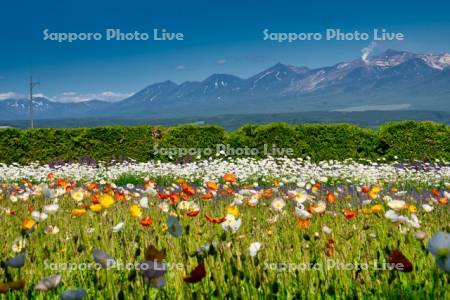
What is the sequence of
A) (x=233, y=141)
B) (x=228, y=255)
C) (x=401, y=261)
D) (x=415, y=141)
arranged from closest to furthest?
(x=401, y=261), (x=228, y=255), (x=415, y=141), (x=233, y=141)

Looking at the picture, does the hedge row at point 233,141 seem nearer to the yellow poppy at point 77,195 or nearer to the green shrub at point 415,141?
the green shrub at point 415,141

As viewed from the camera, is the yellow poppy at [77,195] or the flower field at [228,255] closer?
the flower field at [228,255]

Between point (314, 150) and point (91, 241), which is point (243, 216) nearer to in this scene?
point (91, 241)

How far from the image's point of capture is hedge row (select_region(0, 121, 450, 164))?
17.8m

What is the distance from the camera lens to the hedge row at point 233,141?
58.4 feet

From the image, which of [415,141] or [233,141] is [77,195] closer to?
[233,141]

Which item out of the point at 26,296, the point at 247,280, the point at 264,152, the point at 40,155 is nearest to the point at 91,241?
the point at 26,296

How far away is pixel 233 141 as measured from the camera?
18438 millimetres

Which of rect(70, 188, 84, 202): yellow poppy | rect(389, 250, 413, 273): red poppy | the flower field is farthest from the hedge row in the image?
rect(389, 250, 413, 273): red poppy

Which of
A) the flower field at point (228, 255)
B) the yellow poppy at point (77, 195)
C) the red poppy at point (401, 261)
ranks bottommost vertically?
the flower field at point (228, 255)

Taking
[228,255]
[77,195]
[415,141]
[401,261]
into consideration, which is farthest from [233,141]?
[401,261]

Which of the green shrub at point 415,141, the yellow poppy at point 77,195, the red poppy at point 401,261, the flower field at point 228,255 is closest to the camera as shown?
the red poppy at point 401,261

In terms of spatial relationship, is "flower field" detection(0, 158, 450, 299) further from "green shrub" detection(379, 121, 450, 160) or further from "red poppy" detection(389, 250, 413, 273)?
"green shrub" detection(379, 121, 450, 160)

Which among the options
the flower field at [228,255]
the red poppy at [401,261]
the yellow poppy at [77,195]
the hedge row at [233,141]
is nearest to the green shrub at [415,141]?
the hedge row at [233,141]
